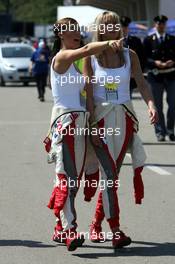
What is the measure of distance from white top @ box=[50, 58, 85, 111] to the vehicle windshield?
28.9 meters

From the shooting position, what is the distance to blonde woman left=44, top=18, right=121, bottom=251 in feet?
23.6

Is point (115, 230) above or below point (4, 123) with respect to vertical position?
above

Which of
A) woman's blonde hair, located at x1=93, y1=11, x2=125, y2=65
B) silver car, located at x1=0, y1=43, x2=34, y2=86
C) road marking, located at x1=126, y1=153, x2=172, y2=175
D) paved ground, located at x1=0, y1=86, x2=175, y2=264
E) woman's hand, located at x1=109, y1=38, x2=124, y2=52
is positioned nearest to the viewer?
woman's hand, located at x1=109, y1=38, x2=124, y2=52

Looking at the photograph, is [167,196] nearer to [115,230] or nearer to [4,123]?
[115,230]

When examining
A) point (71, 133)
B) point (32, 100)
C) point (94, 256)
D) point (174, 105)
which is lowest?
point (32, 100)

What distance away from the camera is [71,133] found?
7273mm

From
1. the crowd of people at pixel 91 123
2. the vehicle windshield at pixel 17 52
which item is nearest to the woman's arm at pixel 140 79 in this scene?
the crowd of people at pixel 91 123

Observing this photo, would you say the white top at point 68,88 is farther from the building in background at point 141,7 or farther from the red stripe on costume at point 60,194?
the building in background at point 141,7

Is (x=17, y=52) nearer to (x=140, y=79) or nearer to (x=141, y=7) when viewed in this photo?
(x=141, y=7)

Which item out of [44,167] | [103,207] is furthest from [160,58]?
[103,207]

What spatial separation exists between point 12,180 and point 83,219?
2698mm

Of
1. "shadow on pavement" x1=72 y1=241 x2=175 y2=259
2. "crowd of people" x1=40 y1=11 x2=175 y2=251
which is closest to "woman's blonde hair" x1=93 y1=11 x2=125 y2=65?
"crowd of people" x1=40 y1=11 x2=175 y2=251

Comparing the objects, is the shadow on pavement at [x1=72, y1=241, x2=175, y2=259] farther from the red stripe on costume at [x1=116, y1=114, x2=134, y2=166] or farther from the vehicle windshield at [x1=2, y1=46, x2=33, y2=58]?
the vehicle windshield at [x1=2, y1=46, x2=33, y2=58]

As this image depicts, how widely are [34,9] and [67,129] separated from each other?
3903 inches
